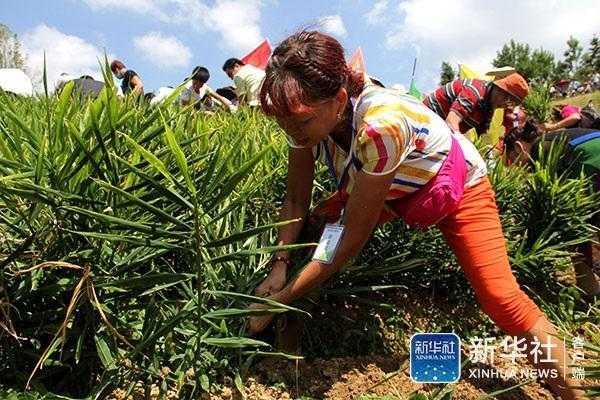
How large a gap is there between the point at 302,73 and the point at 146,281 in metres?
0.63

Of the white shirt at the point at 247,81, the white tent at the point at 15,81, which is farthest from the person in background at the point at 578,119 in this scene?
the white tent at the point at 15,81

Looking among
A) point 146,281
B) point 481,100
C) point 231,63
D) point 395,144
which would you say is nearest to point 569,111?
point 481,100

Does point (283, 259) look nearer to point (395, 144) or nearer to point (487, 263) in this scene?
point (395, 144)

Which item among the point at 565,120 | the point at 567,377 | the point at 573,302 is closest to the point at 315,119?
the point at 567,377

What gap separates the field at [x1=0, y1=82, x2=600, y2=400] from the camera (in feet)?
4.55

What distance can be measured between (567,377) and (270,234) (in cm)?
102

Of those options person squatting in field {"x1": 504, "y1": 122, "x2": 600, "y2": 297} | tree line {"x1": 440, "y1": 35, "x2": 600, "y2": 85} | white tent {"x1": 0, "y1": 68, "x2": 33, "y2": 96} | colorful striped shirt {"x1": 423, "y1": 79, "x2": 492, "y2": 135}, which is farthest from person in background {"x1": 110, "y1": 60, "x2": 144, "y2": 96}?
tree line {"x1": 440, "y1": 35, "x2": 600, "y2": 85}

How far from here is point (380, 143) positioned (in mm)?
1607

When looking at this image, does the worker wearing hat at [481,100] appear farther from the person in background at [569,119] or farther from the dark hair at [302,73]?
the dark hair at [302,73]

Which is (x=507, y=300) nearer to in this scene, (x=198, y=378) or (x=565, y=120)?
(x=198, y=378)

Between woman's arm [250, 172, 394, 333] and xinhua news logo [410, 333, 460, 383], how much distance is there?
16.2 inches

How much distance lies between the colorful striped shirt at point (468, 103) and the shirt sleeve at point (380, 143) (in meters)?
1.91

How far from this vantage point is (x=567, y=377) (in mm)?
1932

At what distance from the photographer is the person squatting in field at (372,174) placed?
1603mm
